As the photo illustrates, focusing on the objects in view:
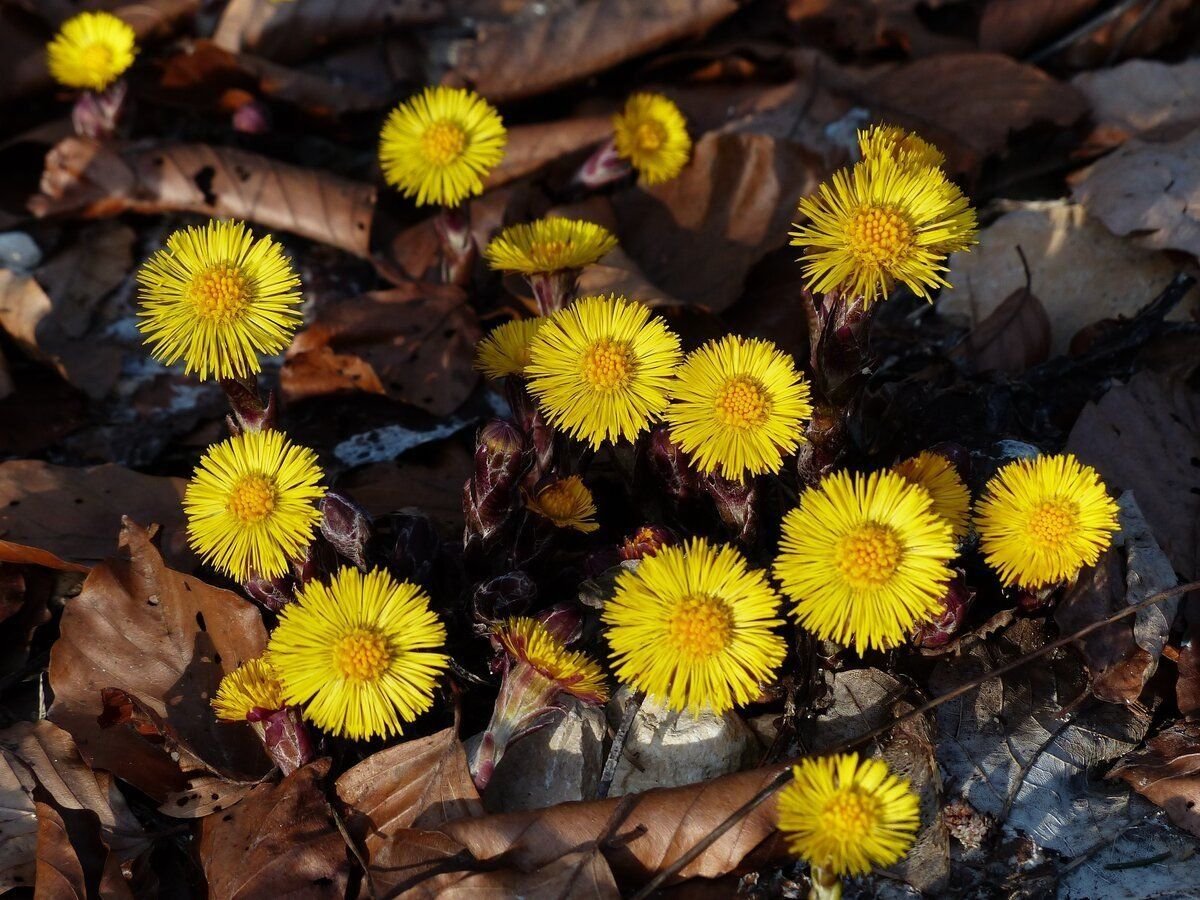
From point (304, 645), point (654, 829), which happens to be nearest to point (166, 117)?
point (304, 645)

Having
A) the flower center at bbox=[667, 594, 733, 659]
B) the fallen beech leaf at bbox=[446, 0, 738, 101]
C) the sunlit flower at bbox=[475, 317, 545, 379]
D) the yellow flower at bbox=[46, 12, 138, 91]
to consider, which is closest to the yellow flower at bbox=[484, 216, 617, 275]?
the sunlit flower at bbox=[475, 317, 545, 379]

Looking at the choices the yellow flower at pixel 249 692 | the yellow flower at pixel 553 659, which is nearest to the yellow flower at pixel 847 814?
the yellow flower at pixel 553 659

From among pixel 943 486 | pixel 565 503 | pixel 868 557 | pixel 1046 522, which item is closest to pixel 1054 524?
pixel 1046 522

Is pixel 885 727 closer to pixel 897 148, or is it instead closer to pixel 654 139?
pixel 897 148

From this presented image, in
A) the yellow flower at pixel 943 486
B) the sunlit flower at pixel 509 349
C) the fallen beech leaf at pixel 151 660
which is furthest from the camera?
the sunlit flower at pixel 509 349

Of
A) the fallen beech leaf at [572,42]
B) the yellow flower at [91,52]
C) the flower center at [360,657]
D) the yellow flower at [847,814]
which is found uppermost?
the yellow flower at [91,52]

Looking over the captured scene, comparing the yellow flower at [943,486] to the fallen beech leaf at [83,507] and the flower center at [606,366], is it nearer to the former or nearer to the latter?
the flower center at [606,366]

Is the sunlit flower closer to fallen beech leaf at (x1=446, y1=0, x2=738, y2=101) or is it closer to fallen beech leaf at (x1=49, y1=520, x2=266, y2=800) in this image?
fallen beech leaf at (x1=49, y1=520, x2=266, y2=800)
